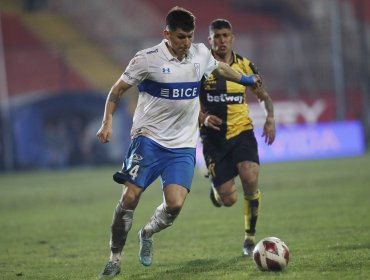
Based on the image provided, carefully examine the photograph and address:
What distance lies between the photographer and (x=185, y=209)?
1442cm

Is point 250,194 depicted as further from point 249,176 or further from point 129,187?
point 129,187

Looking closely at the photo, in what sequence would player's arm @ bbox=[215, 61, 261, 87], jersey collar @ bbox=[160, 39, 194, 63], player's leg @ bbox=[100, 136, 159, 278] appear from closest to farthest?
player's leg @ bbox=[100, 136, 159, 278], jersey collar @ bbox=[160, 39, 194, 63], player's arm @ bbox=[215, 61, 261, 87]

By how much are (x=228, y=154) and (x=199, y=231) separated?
201cm

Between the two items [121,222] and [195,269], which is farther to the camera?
[195,269]

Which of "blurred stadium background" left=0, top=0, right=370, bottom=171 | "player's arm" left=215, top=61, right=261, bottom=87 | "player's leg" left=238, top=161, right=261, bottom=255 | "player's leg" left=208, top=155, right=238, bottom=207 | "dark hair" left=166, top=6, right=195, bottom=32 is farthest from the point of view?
"blurred stadium background" left=0, top=0, right=370, bottom=171

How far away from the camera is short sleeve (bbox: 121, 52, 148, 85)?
7496 mm

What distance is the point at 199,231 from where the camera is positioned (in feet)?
37.0

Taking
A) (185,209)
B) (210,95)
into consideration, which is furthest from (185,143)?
(185,209)

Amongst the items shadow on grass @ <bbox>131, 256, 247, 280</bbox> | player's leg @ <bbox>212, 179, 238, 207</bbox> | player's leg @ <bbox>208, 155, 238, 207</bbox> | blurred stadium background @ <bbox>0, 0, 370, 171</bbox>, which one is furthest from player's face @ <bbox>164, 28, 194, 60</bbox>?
blurred stadium background @ <bbox>0, 0, 370, 171</bbox>

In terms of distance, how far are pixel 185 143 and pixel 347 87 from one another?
75.8 ft

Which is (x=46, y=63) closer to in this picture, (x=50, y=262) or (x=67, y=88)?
(x=67, y=88)

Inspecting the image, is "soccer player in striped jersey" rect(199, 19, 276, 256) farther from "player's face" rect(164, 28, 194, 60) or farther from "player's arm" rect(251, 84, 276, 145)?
"player's face" rect(164, 28, 194, 60)

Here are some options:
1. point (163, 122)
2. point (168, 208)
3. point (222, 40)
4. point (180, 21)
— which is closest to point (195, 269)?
point (168, 208)

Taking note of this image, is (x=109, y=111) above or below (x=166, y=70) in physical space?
below
